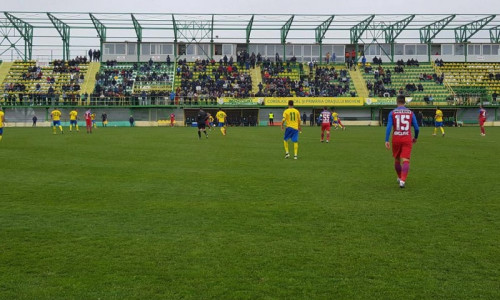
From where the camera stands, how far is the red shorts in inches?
404

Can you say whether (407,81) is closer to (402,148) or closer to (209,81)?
(209,81)

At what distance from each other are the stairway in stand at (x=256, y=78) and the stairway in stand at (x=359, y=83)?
1097 centimetres

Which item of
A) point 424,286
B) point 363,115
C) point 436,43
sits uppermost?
point 436,43

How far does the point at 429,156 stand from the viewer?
17.0 meters

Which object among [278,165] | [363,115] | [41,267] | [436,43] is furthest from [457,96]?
[41,267]

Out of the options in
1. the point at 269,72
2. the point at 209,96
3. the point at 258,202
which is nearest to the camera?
the point at 258,202

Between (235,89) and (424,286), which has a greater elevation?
(235,89)

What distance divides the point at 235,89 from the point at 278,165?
42.2 m

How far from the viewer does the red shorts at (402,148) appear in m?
10.3

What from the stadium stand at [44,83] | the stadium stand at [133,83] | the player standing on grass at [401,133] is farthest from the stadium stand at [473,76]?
the player standing on grass at [401,133]

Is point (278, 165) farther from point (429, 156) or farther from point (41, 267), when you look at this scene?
point (41, 267)

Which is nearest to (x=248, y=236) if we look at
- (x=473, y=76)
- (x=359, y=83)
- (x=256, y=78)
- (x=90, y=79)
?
(x=256, y=78)

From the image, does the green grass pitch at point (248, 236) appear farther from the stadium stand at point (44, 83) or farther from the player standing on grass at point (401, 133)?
the stadium stand at point (44, 83)

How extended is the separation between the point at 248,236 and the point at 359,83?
55049 mm
